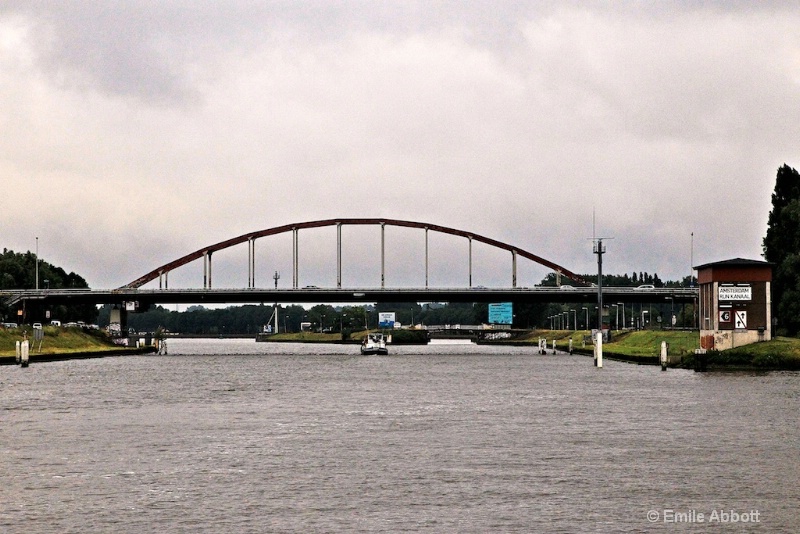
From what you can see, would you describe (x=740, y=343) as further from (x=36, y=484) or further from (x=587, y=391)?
(x=36, y=484)

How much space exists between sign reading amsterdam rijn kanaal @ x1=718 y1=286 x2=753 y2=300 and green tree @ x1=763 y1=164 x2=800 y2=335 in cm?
3404

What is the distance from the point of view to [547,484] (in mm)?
32281

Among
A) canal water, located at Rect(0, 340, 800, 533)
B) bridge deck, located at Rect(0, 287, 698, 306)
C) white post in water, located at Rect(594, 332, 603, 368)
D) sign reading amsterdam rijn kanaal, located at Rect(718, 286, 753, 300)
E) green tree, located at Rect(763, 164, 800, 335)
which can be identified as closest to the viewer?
canal water, located at Rect(0, 340, 800, 533)

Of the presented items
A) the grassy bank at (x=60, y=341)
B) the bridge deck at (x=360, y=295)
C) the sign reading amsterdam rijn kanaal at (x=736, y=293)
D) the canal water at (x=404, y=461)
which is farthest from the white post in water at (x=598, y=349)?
the grassy bank at (x=60, y=341)

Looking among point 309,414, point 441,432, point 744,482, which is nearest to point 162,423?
point 309,414

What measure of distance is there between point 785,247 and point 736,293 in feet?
165

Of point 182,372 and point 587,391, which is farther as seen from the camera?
point 182,372

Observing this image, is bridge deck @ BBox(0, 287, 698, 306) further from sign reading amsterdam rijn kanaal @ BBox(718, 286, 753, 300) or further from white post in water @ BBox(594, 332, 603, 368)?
sign reading amsterdam rijn kanaal @ BBox(718, 286, 753, 300)

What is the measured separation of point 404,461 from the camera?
37062 millimetres

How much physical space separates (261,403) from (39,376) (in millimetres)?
35744

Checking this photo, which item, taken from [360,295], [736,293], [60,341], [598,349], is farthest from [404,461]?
[360,295]

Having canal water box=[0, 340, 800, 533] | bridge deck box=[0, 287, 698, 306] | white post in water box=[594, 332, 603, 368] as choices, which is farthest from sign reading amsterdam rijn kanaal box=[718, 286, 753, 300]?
bridge deck box=[0, 287, 698, 306]

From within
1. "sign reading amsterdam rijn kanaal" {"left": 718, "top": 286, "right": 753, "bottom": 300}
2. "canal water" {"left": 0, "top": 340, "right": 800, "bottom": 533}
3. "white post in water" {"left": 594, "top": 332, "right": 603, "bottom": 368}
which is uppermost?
"sign reading amsterdam rijn kanaal" {"left": 718, "top": 286, "right": 753, "bottom": 300}

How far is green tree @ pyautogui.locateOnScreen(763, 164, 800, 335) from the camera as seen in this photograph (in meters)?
130
